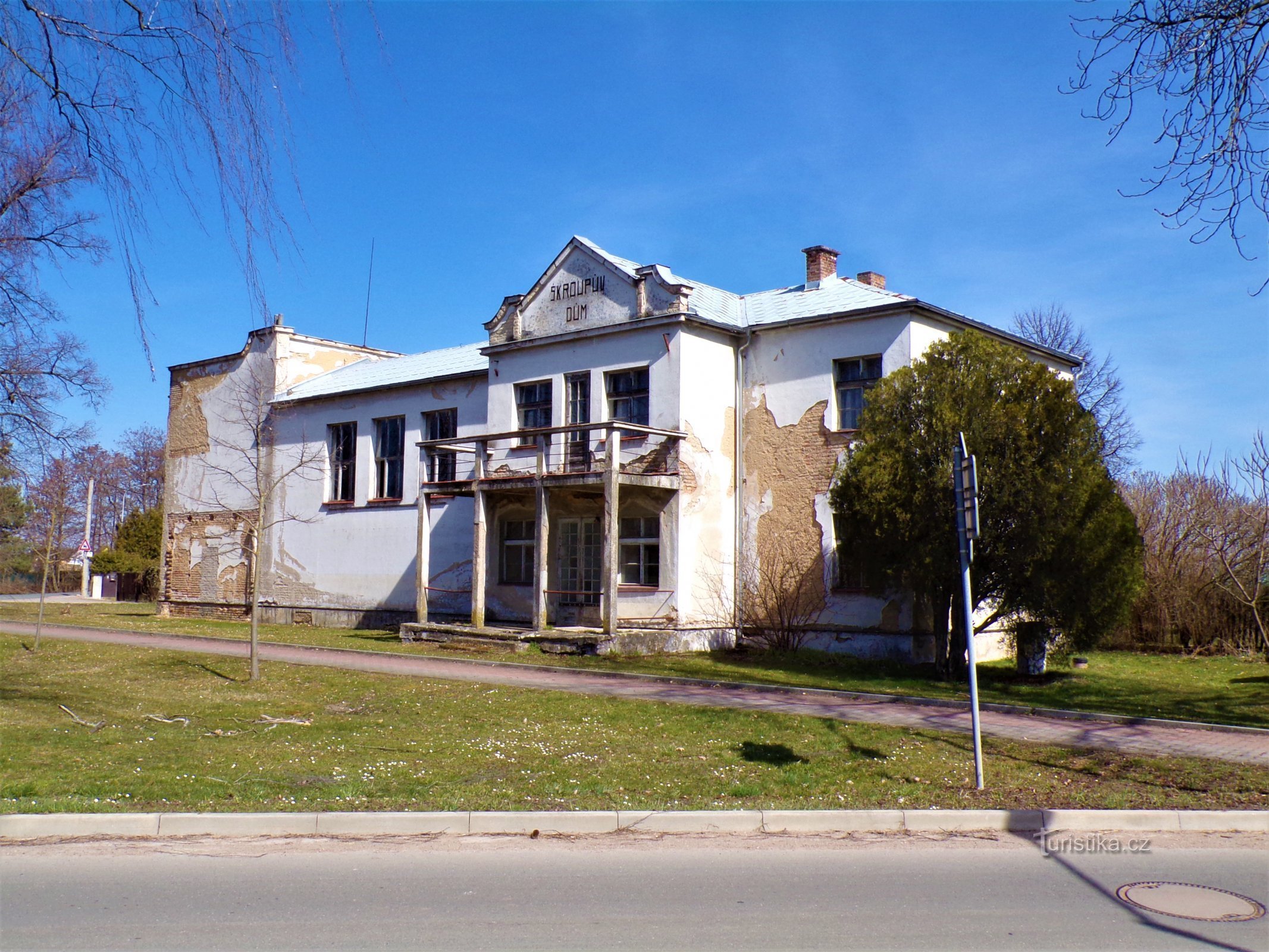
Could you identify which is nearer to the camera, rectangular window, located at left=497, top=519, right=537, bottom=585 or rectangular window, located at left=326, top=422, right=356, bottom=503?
rectangular window, located at left=497, top=519, right=537, bottom=585

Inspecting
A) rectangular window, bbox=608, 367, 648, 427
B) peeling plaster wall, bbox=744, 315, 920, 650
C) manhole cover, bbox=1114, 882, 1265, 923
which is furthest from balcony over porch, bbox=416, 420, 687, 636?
manhole cover, bbox=1114, 882, 1265, 923

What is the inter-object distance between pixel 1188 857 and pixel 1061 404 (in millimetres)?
10486

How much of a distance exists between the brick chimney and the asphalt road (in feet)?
63.8

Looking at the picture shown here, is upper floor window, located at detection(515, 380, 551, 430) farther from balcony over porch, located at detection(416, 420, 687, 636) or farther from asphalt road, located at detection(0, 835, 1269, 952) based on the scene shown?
asphalt road, located at detection(0, 835, 1269, 952)

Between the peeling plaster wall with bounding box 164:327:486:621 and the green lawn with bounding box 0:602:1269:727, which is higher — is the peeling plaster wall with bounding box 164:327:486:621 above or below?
above

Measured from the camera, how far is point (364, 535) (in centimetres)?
2919

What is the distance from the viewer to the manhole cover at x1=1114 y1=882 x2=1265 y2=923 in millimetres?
6023

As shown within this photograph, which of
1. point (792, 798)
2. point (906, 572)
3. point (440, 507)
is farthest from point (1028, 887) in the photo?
point (440, 507)

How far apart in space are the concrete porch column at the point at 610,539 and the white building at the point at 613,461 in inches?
2.0

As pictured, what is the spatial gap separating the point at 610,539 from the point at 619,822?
13.0 metres

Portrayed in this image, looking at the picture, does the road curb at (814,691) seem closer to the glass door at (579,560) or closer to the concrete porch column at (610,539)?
the concrete porch column at (610,539)

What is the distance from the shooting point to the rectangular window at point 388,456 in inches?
1142

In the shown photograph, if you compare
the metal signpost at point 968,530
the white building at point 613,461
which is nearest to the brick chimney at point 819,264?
the white building at point 613,461

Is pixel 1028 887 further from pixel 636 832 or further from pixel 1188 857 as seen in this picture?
pixel 636 832
